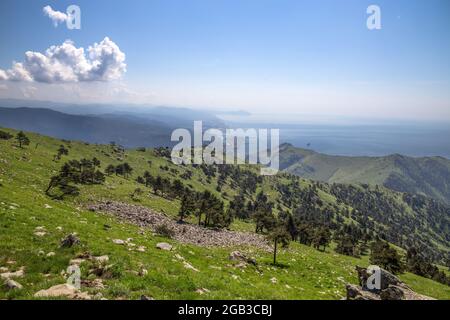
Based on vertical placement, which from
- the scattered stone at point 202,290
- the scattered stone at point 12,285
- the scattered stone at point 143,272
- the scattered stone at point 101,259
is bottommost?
the scattered stone at point 202,290

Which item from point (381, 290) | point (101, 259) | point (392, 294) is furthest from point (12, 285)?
point (381, 290)

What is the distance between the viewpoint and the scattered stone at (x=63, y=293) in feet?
40.2

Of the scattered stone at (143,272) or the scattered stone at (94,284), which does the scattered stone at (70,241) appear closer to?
the scattered stone at (94,284)

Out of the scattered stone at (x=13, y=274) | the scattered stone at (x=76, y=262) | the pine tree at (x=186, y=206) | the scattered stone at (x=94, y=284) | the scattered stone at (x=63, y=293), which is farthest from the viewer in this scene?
the pine tree at (x=186, y=206)

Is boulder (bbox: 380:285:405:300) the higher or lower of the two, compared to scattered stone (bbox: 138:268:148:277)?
lower

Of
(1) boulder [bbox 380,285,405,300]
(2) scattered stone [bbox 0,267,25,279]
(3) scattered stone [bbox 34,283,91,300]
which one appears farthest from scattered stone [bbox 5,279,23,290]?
(1) boulder [bbox 380,285,405,300]

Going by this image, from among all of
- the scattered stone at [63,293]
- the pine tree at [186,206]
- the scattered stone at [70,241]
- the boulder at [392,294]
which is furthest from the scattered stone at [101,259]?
the pine tree at [186,206]

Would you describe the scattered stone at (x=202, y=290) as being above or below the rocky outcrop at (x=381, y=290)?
above

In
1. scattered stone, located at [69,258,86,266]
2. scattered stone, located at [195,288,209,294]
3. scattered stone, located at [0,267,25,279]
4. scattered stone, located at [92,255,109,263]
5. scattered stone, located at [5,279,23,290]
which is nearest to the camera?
scattered stone, located at [5,279,23,290]

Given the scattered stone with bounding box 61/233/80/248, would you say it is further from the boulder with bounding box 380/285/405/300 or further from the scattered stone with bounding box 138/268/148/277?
the boulder with bounding box 380/285/405/300

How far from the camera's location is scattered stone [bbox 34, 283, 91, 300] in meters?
12.3
